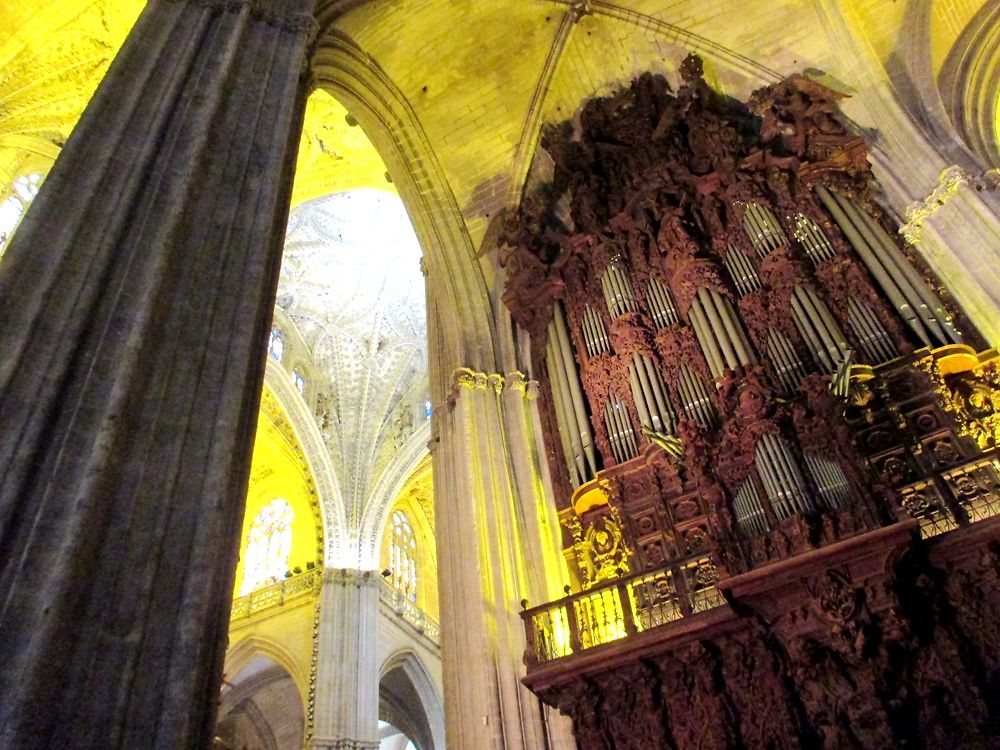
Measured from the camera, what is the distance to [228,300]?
14.7 feet

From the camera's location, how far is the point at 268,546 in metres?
19.6

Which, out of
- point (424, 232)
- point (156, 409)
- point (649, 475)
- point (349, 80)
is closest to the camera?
point (156, 409)

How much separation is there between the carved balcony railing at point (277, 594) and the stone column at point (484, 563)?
993 centimetres

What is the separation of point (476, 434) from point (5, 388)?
596 cm

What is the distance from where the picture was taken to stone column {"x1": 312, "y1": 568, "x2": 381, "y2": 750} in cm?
1488

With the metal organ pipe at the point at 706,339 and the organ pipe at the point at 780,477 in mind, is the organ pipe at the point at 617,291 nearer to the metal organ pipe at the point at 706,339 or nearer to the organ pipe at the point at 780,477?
the metal organ pipe at the point at 706,339

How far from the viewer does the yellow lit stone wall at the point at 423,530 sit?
69.1 ft

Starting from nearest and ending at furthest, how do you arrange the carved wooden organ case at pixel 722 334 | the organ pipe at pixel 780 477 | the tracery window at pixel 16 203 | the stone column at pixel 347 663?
the organ pipe at pixel 780 477 → the carved wooden organ case at pixel 722 334 → the tracery window at pixel 16 203 → the stone column at pixel 347 663

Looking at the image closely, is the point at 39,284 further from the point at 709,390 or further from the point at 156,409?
the point at 709,390

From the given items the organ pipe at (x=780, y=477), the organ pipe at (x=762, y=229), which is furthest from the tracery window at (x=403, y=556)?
the organ pipe at (x=780, y=477)

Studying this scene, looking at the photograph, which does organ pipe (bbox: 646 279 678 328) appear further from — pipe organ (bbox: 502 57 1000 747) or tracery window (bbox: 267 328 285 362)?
tracery window (bbox: 267 328 285 362)

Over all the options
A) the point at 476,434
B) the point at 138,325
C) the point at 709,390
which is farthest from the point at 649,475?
the point at 138,325

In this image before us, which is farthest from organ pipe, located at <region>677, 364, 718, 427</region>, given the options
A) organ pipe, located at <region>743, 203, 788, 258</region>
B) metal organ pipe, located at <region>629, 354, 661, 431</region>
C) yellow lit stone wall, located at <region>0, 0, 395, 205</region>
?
yellow lit stone wall, located at <region>0, 0, 395, 205</region>

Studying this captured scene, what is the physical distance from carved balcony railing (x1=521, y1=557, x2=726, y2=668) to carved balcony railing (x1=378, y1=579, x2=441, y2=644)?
11.8 m
